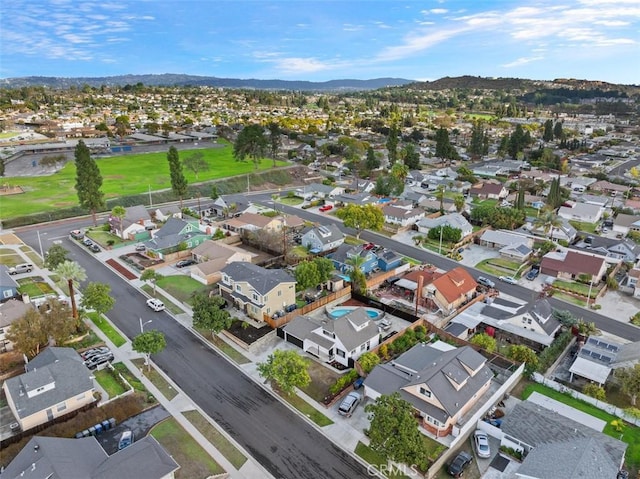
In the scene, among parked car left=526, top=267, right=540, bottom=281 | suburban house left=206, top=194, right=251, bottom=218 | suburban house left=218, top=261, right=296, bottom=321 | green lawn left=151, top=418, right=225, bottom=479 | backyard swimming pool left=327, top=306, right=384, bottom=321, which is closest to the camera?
green lawn left=151, top=418, right=225, bottom=479

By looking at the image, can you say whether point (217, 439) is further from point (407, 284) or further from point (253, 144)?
point (253, 144)

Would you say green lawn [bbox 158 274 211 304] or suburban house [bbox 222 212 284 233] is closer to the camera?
green lawn [bbox 158 274 211 304]

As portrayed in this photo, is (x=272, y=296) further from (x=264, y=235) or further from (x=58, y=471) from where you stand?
(x=58, y=471)

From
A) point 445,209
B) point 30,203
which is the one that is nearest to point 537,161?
point 445,209

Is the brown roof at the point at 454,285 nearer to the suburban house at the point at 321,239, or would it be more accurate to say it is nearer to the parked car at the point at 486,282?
the parked car at the point at 486,282

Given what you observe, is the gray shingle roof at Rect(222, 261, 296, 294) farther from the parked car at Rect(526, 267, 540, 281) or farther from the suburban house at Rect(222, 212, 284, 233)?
the parked car at Rect(526, 267, 540, 281)

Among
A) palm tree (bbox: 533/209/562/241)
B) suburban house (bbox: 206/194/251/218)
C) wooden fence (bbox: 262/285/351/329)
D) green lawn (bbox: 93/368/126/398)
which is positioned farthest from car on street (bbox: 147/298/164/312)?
palm tree (bbox: 533/209/562/241)
